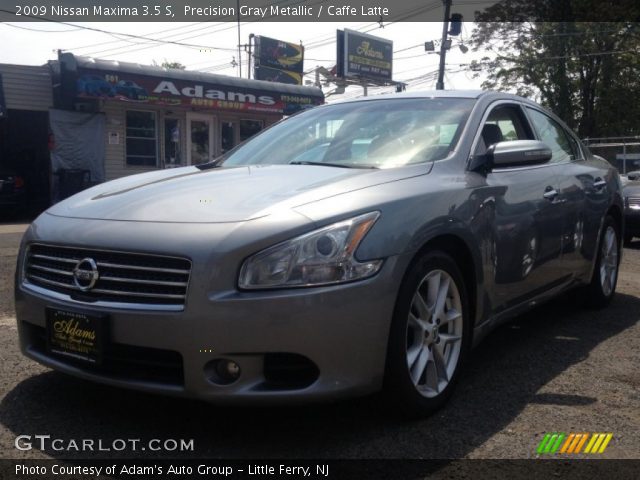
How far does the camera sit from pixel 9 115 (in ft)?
55.2

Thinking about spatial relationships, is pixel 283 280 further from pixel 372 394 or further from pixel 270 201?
pixel 372 394

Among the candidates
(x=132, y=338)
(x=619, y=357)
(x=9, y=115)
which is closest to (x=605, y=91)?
(x=9, y=115)

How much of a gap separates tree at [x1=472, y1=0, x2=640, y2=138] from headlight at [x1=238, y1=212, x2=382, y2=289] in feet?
113

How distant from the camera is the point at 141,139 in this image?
17469 millimetres

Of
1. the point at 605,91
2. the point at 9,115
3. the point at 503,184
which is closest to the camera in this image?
the point at 503,184

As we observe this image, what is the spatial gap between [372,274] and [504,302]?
1337mm

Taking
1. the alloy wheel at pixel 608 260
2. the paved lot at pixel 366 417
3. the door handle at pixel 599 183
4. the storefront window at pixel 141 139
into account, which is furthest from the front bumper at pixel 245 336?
the storefront window at pixel 141 139

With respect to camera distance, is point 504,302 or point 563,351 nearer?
point 504,302

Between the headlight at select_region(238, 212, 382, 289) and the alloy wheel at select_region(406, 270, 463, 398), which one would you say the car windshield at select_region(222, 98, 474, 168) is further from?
the headlight at select_region(238, 212, 382, 289)

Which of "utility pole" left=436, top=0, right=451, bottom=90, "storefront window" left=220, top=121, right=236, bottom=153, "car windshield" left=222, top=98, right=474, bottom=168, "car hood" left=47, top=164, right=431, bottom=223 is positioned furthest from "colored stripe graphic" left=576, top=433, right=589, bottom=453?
"utility pole" left=436, top=0, right=451, bottom=90

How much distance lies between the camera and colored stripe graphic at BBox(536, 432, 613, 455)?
275 cm

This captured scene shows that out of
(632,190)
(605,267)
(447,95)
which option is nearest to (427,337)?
(447,95)

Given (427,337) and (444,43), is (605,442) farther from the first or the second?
(444,43)

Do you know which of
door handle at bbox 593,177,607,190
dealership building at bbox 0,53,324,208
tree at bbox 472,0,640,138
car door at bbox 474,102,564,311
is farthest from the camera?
tree at bbox 472,0,640,138
